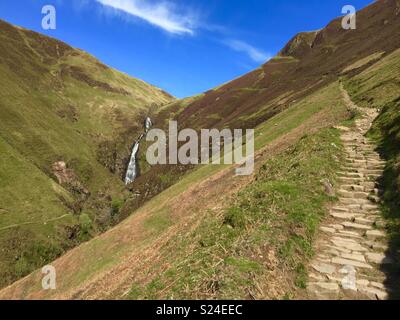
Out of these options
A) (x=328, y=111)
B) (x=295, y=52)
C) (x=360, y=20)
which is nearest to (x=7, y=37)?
(x=295, y=52)

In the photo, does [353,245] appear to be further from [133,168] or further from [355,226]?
[133,168]

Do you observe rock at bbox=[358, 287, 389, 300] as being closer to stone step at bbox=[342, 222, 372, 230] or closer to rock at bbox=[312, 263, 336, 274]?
rock at bbox=[312, 263, 336, 274]

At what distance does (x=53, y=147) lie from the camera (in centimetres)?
11456

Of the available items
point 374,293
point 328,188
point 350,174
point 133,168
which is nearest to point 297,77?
point 133,168

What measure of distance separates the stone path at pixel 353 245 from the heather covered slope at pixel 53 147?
221 ft

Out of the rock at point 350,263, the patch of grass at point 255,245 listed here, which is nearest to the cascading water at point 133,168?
the patch of grass at point 255,245

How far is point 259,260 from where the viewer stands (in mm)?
10984

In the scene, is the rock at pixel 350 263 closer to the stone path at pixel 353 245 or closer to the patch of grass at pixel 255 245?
the stone path at pixel 353 245

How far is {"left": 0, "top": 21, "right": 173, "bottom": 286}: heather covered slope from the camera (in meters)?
77.2

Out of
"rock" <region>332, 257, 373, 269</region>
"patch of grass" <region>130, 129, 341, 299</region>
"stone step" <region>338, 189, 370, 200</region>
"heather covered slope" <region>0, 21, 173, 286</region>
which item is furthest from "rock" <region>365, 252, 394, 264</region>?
"heather covered slope" <region>0, 21, 173, 286</region>

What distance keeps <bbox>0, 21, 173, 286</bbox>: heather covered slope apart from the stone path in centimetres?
6748
